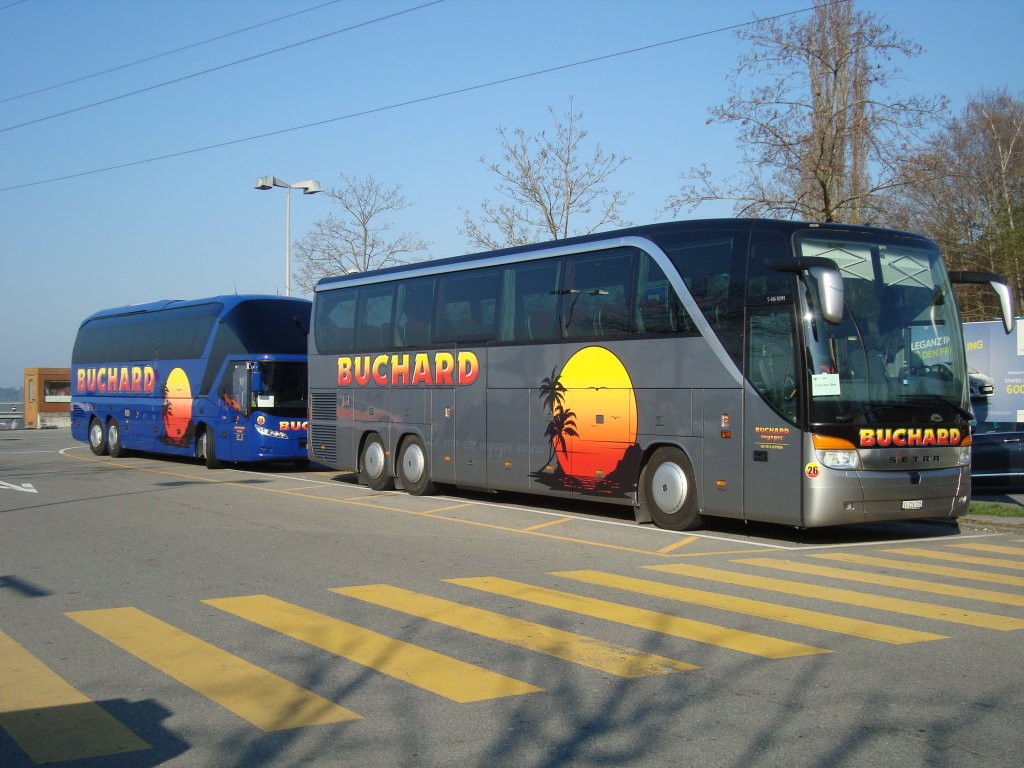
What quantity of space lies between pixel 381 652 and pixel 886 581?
17.8ft

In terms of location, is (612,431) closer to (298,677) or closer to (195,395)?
(298,677)

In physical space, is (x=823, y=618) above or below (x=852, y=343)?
below

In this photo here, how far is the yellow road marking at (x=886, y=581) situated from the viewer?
31.0 ft

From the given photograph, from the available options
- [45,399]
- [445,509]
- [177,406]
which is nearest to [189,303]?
[177,406]

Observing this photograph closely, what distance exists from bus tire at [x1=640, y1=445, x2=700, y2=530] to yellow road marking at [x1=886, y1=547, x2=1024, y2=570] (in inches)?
101

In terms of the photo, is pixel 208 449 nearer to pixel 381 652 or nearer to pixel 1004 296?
pixel 1004 296

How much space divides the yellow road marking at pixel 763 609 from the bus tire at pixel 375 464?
31.6 feet

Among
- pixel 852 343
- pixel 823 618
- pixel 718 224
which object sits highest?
pixel 718 224

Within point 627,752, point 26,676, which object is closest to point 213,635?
point 26,676

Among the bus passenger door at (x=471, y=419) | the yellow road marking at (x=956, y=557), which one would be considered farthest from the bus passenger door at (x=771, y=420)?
the bus passenger door at (x=471, y=419)

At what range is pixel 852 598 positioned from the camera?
940 centimetres

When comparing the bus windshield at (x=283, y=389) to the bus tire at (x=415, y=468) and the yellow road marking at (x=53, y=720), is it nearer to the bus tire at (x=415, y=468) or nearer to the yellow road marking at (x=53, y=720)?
the bus tire at (x=415, y=468)

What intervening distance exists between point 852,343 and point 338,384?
441 inches

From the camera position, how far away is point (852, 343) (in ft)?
40.9
